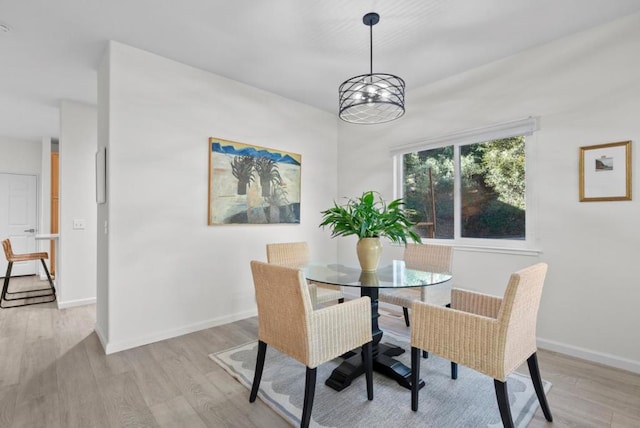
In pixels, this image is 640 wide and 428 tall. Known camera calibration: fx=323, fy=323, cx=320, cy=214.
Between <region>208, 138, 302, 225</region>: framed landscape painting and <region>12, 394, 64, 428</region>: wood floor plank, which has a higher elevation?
<region>208, 138, 302, 225</region>: framed landscape painting

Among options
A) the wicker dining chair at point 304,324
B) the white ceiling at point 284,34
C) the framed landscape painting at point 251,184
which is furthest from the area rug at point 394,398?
the white ceiling at point 284,34

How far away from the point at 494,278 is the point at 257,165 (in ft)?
8.80

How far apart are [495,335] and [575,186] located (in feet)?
5.98

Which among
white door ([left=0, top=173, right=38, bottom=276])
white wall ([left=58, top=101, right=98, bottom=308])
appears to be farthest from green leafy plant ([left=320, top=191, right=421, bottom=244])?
white door ([left=0, top=173, right=38, bottom=276])

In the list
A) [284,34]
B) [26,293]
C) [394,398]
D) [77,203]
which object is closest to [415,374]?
[394,398]

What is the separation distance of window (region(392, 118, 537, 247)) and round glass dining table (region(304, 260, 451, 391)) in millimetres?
1212

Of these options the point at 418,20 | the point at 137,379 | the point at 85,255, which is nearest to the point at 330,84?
the point at 418,20

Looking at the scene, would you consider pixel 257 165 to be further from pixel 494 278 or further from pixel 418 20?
pixel 494 278

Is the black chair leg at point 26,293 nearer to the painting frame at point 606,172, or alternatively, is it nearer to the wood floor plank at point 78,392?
the wood floor plank at point 78,392

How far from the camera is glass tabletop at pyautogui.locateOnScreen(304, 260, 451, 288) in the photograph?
201 centimetres

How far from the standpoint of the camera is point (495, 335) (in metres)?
1.52

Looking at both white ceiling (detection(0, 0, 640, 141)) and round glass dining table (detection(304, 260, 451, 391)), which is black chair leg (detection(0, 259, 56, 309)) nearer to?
white ceiling (detection(0, 0, 640, 141))

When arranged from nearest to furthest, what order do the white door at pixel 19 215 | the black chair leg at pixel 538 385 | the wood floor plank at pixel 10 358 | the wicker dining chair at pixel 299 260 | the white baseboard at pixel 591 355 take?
the black chair leg at pixel 538 385 → the wood floor plank at pixel 10 358 → the white baseboard at pixel 591 355 → the wicker dining chair at pixel 299 260 → the white door at pixel 19 215

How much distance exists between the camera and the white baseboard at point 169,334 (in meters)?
2.66
